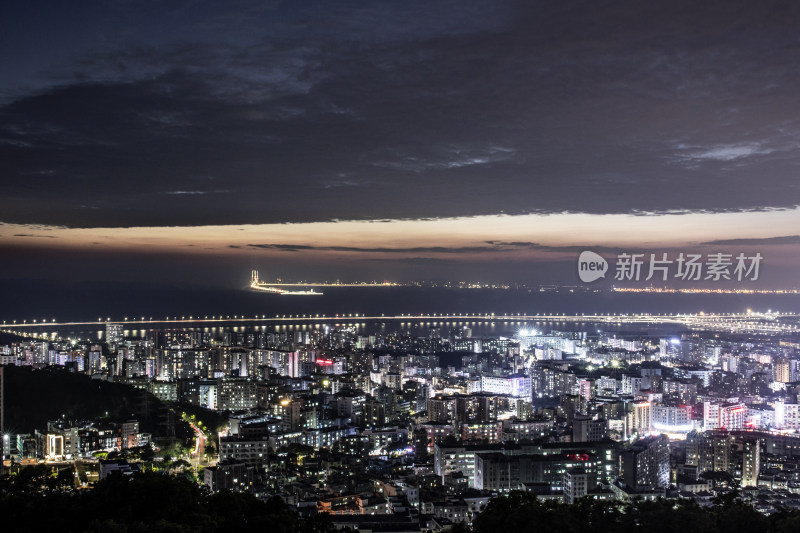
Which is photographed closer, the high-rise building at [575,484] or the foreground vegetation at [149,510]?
the foreground vegetation at [149,510]

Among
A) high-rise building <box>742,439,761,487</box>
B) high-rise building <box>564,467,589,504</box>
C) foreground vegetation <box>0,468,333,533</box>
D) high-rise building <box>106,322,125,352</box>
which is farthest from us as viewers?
high-rise building <box>106,322,125,352</box>

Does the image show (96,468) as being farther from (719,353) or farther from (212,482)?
(719,353)

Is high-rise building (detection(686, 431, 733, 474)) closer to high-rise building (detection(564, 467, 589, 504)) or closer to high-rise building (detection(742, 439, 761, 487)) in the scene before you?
high-rise building (detection(742, 439, 761, 487))

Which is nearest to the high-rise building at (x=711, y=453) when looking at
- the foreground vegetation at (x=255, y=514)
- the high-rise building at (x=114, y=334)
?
the foreground vegetation at (x=255, y=514)

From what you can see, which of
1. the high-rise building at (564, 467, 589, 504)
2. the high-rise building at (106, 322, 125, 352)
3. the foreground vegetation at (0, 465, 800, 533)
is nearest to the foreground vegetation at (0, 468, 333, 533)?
the foreground vegetation at (0, 465, 800, 533)

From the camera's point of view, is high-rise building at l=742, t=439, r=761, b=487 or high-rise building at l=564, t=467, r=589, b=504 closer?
high-rise building at l=564, t=467, r=589, b=504

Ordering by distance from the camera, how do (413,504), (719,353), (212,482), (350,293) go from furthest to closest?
1. (350,293)
2. (719,353)
3. (212,482)
4. (413,504)

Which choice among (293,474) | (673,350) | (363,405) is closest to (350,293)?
(673,350)

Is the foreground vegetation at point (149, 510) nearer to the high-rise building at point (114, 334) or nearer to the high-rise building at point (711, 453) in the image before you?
the high-rise building at point (711, 453)

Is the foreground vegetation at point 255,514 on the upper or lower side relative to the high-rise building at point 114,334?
upper

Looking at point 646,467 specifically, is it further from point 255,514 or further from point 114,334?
point 114,334
